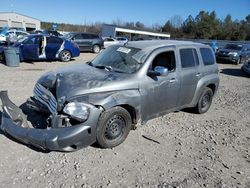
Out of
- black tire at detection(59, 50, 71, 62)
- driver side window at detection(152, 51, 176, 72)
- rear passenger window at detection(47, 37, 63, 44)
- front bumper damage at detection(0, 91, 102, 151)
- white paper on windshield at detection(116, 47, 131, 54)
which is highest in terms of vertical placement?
white paper on windshield at detection(116, 47, 131, 54)

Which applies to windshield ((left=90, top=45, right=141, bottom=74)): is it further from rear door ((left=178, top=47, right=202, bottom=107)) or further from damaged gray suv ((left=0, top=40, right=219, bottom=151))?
rear door ((left=178, top=47, right=202, bottom=107))

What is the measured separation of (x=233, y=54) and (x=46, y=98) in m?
18.4

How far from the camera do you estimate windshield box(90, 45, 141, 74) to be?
5045mm

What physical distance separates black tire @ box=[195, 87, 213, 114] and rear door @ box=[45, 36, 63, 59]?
10122 millimetres

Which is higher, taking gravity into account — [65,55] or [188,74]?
[188,74]

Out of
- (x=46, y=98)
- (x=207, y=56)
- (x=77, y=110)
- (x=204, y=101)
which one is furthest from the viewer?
(x=204, y=101)

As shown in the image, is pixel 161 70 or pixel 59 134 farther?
pixel 161 70

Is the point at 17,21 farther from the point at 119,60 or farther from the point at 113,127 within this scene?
the point at 113,127

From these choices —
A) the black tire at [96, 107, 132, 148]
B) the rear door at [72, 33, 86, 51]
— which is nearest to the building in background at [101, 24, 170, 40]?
the rear door at [72, 33, 86, 51]

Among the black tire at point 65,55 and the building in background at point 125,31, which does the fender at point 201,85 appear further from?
the building in background at point 125,31

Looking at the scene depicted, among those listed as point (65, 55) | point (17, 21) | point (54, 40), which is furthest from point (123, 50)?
point (17, 21)

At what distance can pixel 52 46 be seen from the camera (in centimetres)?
1467

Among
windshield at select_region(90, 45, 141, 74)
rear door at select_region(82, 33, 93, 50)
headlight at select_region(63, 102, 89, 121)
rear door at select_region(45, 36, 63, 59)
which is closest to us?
headlight at select_region(63, 102, 89, 121)

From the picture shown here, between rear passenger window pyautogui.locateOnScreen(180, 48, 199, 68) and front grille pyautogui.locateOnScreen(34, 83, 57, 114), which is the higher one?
rear passenger window pyautogui.locateOnScreen(180, 48, 199, 68)
